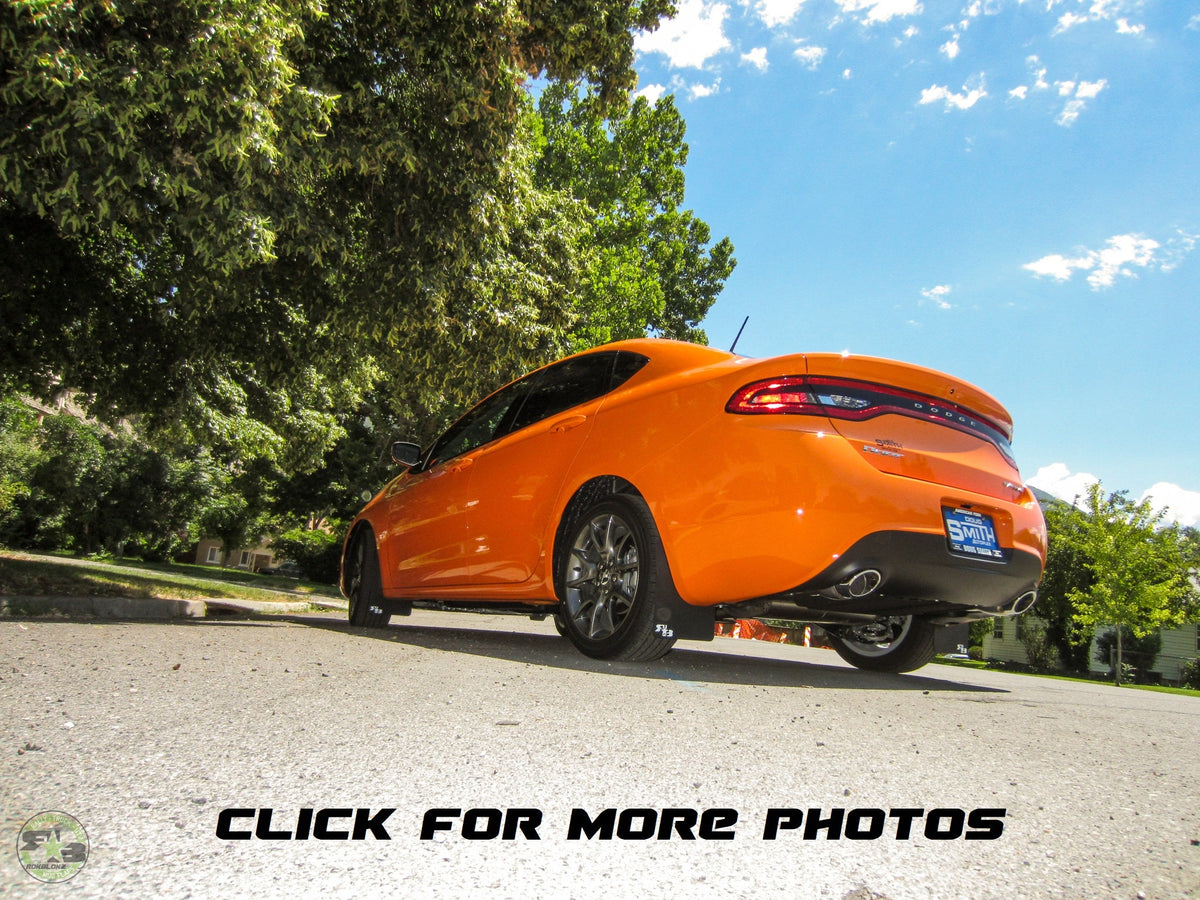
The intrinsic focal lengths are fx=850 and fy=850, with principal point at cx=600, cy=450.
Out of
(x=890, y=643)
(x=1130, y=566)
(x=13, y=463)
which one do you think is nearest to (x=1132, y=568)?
(x=1130, y=566)

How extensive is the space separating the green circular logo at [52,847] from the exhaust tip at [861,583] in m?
2.89

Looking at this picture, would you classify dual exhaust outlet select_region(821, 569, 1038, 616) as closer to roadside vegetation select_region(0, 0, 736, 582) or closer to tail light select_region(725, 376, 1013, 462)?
tail light select_region(725, 376, 1013, 462)

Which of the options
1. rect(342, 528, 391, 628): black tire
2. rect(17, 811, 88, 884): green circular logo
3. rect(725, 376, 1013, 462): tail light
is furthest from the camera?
rect(342, 528, 391, 628): black tire

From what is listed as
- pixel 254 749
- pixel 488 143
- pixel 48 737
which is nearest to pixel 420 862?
pixel 254 749

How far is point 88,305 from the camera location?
33.8 ft

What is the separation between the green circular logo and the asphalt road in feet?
0.08

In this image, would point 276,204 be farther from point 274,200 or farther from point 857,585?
point 857,585

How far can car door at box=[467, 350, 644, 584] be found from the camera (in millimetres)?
4797

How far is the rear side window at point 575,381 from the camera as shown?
4801mm

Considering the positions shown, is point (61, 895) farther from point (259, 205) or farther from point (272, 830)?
point (259, 205)

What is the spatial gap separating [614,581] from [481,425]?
210 centimetres

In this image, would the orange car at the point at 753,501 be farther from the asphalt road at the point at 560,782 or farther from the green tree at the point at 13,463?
the green tree at the point at 13,463

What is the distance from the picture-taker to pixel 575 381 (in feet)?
16.9

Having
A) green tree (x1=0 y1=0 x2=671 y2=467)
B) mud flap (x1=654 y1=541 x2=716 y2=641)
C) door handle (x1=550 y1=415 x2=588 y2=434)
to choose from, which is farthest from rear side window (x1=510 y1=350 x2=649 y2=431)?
green tree (x1=0 y1=0 x2=671 y2=467)
